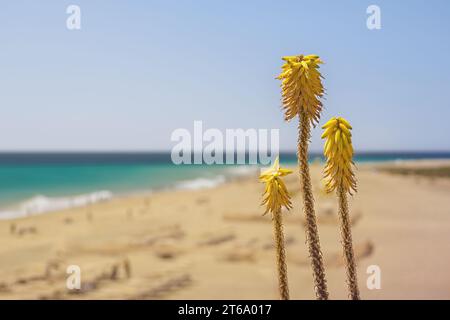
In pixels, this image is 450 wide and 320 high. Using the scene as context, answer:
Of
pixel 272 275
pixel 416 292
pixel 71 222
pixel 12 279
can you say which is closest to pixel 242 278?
pixel 272 275

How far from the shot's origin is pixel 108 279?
95.1ft

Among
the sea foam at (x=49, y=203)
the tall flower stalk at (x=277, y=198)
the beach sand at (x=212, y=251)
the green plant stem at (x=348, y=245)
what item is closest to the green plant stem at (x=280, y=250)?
the tall flower stalk at (x=277, y=198)

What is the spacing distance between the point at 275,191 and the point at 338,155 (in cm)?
114

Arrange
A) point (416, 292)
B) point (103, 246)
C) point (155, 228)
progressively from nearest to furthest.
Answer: point (416, 292) → point (103, 246) → point (155, 228)

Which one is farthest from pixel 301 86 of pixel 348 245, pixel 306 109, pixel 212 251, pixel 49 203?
pixel 49 203

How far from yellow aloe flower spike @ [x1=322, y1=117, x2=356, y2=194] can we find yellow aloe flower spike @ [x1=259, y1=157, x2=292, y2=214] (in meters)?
0.69

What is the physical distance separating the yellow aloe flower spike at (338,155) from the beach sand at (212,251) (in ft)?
42.8

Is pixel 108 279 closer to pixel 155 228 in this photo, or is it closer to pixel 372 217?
pixel 155 228

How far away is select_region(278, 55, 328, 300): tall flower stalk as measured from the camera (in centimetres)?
803

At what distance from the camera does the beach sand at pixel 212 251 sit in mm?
26766

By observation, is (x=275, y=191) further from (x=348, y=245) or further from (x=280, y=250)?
→ (x=348, y=245)
